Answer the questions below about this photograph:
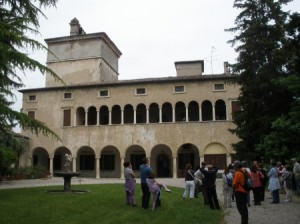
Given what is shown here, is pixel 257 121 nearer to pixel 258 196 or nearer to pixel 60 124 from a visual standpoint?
pixel 258 196

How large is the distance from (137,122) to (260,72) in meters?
16.5

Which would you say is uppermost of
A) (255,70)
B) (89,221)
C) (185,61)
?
(185,61)

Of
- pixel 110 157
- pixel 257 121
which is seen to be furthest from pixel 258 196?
pixel 110 157

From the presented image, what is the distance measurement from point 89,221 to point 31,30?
5.66 meters

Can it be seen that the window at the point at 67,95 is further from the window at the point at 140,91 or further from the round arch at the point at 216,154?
the round arch at the point at 216,154

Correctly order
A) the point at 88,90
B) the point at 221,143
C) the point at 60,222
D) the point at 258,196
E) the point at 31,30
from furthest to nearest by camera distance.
Result: the point at 88,90, the point at 221,143, the point at 258,196, the point at 31,30, the point at 60,222

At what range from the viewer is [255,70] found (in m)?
23.7

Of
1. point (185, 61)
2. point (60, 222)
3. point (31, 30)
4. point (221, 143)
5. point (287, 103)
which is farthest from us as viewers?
point (185, 61)

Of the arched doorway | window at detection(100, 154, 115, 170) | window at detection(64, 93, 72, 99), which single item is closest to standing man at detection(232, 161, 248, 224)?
the arched doorway

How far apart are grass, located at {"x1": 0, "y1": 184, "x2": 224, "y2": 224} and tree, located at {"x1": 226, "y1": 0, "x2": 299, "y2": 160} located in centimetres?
946

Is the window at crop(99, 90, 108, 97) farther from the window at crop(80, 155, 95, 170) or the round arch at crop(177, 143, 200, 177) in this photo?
the round arch at crop(177, 143, 200, 177)

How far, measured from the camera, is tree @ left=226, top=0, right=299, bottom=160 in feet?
73.9

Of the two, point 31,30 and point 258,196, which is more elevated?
point 31,30

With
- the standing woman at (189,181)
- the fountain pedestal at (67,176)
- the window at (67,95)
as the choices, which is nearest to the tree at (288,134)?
the standing woman at (189,181)
